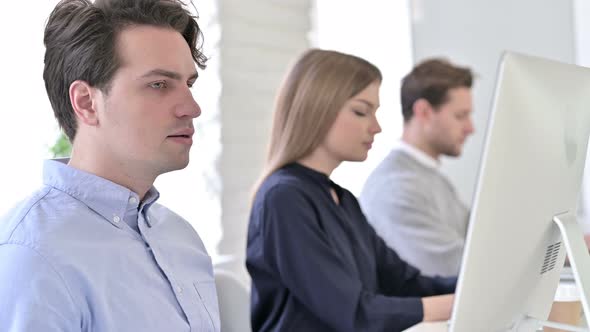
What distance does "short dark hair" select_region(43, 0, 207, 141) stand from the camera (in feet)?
4.35

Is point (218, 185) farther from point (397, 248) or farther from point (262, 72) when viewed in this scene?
point (397, 248)

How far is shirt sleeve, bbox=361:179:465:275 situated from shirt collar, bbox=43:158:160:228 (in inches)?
62.7

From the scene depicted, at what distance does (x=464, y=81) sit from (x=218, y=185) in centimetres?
122

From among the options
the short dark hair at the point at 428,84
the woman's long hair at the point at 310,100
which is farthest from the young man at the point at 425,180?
the woman's long hair at the point at 310,100

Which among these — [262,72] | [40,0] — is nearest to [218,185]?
[262,72]

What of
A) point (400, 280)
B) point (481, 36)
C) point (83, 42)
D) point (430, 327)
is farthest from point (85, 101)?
point (481, 36)

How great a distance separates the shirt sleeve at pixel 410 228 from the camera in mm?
2730

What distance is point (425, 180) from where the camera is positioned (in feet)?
9.59

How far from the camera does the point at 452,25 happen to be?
4.00 metres

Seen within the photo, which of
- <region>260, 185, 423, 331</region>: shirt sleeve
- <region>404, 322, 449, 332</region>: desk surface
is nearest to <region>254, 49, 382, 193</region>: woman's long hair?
<region>260, 185, 423, 331</region>: shirt sleeve

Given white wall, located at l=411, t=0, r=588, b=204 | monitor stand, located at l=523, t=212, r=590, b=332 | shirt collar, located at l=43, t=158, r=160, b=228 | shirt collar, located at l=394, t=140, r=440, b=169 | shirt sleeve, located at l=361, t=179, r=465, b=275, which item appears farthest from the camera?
white wall, located at l=411, t=0, r=588, b=204

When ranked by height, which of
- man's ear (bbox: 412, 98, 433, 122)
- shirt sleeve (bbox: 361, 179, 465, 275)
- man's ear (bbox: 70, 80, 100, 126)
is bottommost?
shirt sleeve (bbox: 361, 179, 465, 275)

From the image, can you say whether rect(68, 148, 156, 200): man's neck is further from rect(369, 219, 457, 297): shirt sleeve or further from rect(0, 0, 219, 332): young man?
rect(369, 219, 457, 297): shirt sleeve

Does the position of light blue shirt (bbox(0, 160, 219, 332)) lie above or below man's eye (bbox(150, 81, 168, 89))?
below
